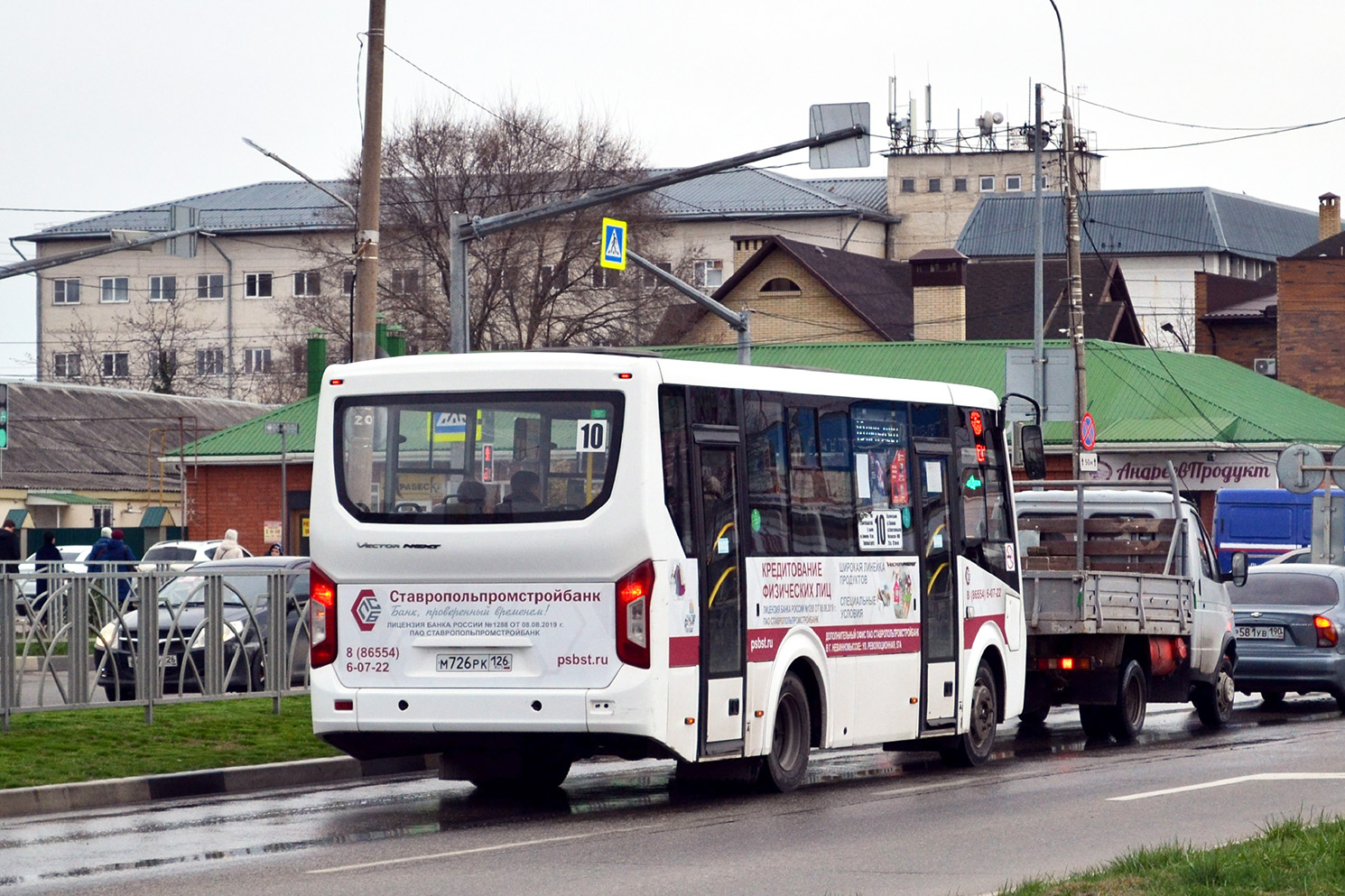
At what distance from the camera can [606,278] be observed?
211 feet

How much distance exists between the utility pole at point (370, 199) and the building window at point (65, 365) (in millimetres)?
91812

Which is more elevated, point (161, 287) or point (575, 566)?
point (161, 287)

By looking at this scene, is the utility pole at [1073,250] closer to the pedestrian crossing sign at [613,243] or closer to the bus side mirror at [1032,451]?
the pedestrian crossing sign at [613,243]

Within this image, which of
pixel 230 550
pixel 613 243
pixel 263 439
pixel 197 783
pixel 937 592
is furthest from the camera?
pixel 263 439

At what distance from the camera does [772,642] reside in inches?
520

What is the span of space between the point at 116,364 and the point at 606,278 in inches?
1954

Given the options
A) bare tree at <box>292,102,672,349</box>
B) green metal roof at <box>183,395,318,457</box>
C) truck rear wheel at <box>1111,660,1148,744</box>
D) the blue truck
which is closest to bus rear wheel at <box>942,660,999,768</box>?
truck rear wheel at <box>1111,660,1148,744</box>

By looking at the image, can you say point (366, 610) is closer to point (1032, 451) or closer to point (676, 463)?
point (676, 463)

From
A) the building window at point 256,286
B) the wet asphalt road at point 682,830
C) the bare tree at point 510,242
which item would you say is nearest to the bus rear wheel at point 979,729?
the wet asphalt road at point 682,830

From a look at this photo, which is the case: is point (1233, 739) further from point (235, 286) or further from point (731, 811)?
point (235, 286)

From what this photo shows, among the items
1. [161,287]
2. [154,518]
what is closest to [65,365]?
[161,287]

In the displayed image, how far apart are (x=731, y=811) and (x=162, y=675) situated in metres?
6.26

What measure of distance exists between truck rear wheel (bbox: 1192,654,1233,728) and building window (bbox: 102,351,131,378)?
3598 inches

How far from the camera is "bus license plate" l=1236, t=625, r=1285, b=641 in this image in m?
21.9
